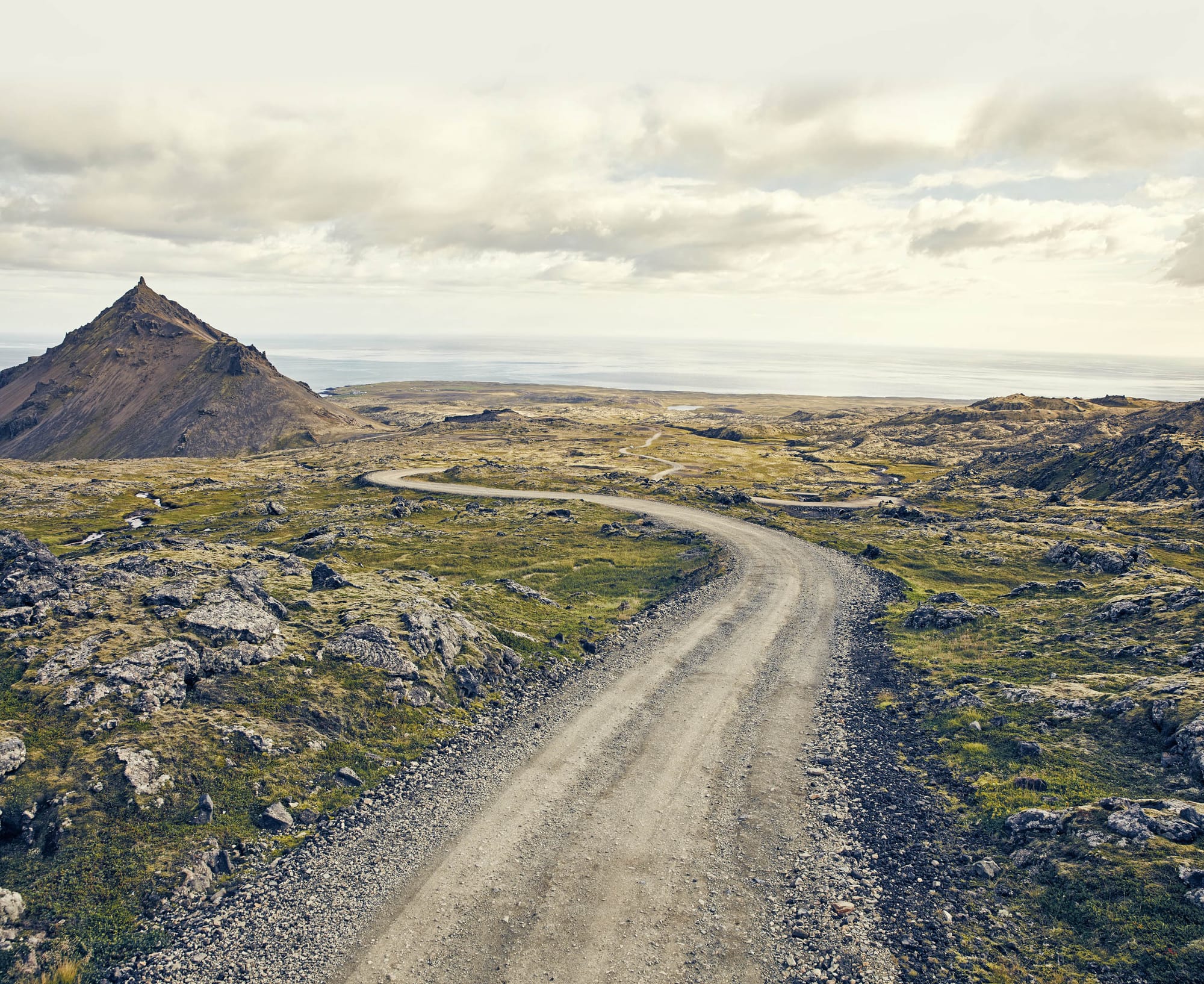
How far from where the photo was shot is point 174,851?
749 inches

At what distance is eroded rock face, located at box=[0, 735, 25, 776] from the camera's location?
65.4 feet

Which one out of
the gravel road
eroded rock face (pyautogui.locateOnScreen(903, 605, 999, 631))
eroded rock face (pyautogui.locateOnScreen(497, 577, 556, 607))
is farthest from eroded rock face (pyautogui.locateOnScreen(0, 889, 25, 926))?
eroded rock face (pyautogui.locateOnScreen(903, 605, 999, 631))

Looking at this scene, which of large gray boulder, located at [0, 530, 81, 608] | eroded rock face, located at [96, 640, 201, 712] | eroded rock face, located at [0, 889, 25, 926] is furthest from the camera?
large gray boulder, located at [0, 530, 81, 608]

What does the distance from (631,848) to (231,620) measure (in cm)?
2209

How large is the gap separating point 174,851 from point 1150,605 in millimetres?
51492

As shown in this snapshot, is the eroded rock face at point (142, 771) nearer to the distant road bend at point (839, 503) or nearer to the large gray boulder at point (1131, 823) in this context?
the large gray boulder at point (1131, 823)

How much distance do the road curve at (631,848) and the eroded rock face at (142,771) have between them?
9.60 meters

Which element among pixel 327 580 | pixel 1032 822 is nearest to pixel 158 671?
pixel 327 580

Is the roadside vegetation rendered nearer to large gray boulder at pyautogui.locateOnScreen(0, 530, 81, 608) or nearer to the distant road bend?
large gray boulder at pyautogui.locateOnScreen(0, 530, 81, 608)

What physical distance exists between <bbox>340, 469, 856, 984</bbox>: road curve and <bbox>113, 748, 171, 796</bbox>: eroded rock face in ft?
31.5

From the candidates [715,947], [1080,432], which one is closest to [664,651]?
[715,947]

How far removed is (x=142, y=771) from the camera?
2109 centimetres

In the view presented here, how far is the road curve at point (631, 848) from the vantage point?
54.0 ft

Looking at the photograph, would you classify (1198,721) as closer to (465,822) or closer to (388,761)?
(465,822)
